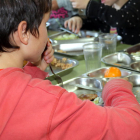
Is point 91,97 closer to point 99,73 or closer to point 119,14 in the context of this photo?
point 99,73

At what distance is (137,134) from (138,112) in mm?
75

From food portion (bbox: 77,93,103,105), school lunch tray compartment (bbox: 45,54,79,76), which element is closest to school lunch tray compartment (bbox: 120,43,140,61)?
school lunch tray compartment (bbox: 45,54,79,76)

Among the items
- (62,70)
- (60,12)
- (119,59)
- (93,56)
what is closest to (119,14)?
(119,59)

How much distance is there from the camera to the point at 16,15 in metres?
0.53

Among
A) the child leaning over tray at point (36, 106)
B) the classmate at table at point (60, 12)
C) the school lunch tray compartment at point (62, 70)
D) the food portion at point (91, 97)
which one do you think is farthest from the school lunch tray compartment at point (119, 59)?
the classmate at table at point (60, 12)

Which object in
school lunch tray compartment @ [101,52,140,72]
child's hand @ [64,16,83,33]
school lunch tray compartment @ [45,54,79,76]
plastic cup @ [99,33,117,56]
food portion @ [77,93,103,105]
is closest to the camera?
food portion @ [77,93,103,105]

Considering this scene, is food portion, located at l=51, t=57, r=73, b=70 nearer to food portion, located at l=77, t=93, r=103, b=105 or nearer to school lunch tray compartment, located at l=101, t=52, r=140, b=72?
school lunch tray compartment, located at l=101, t=52, r=140, b=72

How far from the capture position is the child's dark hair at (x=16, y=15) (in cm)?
52

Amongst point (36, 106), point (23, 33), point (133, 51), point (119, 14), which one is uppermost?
point (23, 33)

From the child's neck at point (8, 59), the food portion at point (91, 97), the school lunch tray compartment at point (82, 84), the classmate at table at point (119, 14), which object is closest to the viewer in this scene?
the child's neck at point (8, 59)

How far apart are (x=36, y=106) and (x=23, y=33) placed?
0.73 feet

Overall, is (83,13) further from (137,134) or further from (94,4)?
(137,134)

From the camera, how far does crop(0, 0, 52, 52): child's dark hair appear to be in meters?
0.52

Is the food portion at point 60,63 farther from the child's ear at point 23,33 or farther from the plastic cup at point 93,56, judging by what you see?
the child's ear at point 23,33
